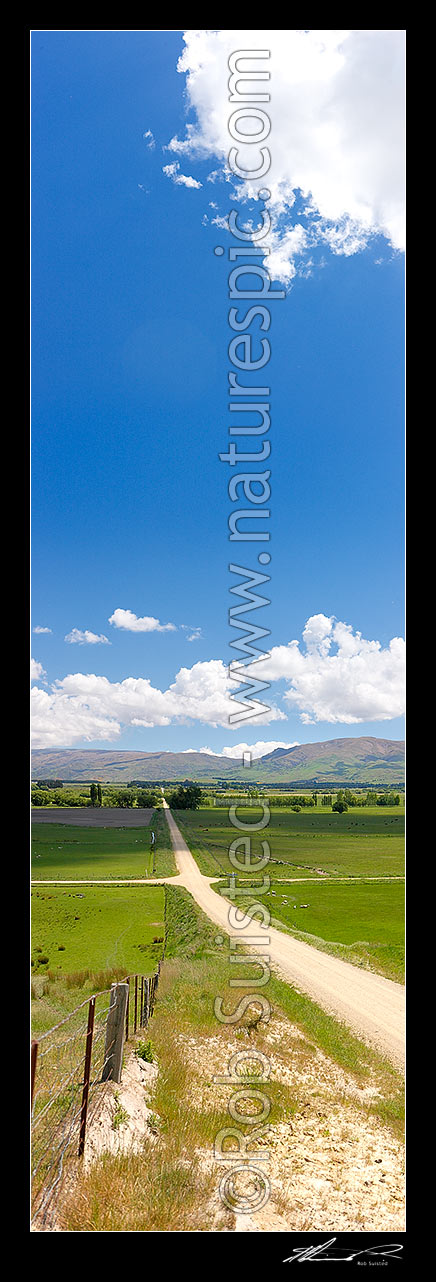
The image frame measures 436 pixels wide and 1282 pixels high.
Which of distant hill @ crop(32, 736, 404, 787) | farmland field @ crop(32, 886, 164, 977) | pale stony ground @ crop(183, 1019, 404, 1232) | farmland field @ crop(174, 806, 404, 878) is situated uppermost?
pale stony ground @ crop(183, 1019, 404, 1232)

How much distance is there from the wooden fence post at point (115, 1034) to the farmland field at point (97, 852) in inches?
1378

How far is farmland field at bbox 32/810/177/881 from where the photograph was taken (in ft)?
129

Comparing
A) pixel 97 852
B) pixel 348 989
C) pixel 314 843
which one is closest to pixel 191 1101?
pixel 348 989

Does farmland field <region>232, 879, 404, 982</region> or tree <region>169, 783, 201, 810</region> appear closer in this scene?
farmland field <region>232, 879, 404, 982</region>

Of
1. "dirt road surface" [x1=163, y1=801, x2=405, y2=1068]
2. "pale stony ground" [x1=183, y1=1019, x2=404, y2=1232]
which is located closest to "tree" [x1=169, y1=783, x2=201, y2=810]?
"dirt road surface" [x1=163, y1=801, x2=405, y2=1068]

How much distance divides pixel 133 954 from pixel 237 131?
22171 millimetres

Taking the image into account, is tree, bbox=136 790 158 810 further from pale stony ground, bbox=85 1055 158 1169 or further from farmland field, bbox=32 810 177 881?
pale stony ground, bbox=85 1055 158 1169

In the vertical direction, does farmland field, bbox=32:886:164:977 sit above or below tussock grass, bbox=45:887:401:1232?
below

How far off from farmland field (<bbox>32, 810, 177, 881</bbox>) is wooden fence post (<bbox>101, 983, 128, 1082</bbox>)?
34989 mm

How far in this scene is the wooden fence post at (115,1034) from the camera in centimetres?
397

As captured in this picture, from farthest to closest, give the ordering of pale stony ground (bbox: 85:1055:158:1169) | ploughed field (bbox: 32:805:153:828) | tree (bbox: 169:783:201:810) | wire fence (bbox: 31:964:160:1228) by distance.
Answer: tree (bbox: 169:783:201:810), ploughed field (bbox: 32:805:153:828), pale stony ground (bbox: 85:1055:158:1169), wire fence (bbox: 31:964:160:1228)

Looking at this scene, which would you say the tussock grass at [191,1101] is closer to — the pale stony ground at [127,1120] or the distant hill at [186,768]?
the pale stony ground at [127,1120]
